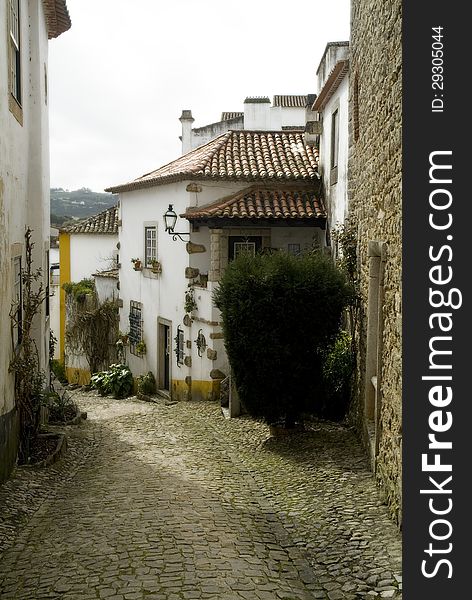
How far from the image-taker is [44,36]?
14.3 meters

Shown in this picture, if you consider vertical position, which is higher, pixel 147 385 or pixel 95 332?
pixel 95 332

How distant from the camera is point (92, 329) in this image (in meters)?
25.7

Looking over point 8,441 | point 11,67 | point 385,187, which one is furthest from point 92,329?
point 385,187

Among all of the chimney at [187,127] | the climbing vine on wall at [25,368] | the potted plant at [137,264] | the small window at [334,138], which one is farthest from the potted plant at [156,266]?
the chimney at [187,127]

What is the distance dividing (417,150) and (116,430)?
1034 centimetres

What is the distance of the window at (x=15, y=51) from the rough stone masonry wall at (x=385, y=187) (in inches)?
185

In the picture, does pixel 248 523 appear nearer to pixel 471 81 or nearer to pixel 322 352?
pixel 322 352

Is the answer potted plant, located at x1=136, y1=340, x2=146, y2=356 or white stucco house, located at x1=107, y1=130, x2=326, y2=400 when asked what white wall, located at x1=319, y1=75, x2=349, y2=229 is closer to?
white stucco house, located at x1=107, y1=130, x2=326, y2=400

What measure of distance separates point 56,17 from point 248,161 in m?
6.66

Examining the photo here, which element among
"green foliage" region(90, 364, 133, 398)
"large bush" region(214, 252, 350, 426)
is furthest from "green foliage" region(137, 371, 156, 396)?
"large bush" region(214, 252, 350, 426)

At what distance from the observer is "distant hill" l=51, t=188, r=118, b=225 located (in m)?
82.5

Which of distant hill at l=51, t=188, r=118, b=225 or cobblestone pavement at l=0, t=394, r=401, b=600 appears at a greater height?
distant hill at l=51, t=188, r=118, b=225

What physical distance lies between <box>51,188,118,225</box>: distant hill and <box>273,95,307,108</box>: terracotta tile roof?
143 ft

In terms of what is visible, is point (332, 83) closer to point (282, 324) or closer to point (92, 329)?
point (282, 324)
